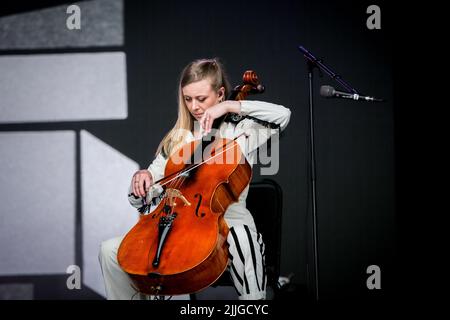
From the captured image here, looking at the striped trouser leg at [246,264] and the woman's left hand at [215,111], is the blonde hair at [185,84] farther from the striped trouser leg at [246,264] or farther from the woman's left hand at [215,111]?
the striped trouser leg at [246,264]

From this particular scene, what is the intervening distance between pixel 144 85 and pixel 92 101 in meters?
0.33

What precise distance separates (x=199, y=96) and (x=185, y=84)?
→ 9cm

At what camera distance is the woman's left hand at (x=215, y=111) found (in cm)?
200

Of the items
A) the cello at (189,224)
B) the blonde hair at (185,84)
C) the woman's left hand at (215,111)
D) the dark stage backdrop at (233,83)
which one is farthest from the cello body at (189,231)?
the dark stage backdrop at (233,83)

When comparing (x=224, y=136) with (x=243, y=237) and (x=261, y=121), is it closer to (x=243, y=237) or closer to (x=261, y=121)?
(x=261, y=121)

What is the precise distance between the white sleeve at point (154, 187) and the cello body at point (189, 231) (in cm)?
5

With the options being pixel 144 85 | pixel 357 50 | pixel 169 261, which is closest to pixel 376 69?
pixel 357 50

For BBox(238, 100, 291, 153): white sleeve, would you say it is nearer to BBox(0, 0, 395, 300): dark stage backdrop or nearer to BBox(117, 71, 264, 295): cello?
BBox(117, 71, 264, 295): cello

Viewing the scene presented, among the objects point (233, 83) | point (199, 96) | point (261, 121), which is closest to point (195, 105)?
point (199, 96)

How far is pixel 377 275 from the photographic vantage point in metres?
3.05

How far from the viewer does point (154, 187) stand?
83.0 inches

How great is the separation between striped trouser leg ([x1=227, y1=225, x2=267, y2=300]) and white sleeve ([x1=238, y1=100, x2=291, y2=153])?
1.38 feet

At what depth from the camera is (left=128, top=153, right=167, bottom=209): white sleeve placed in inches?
83.2

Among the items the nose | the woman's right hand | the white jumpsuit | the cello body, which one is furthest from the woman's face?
the woman's right hand
